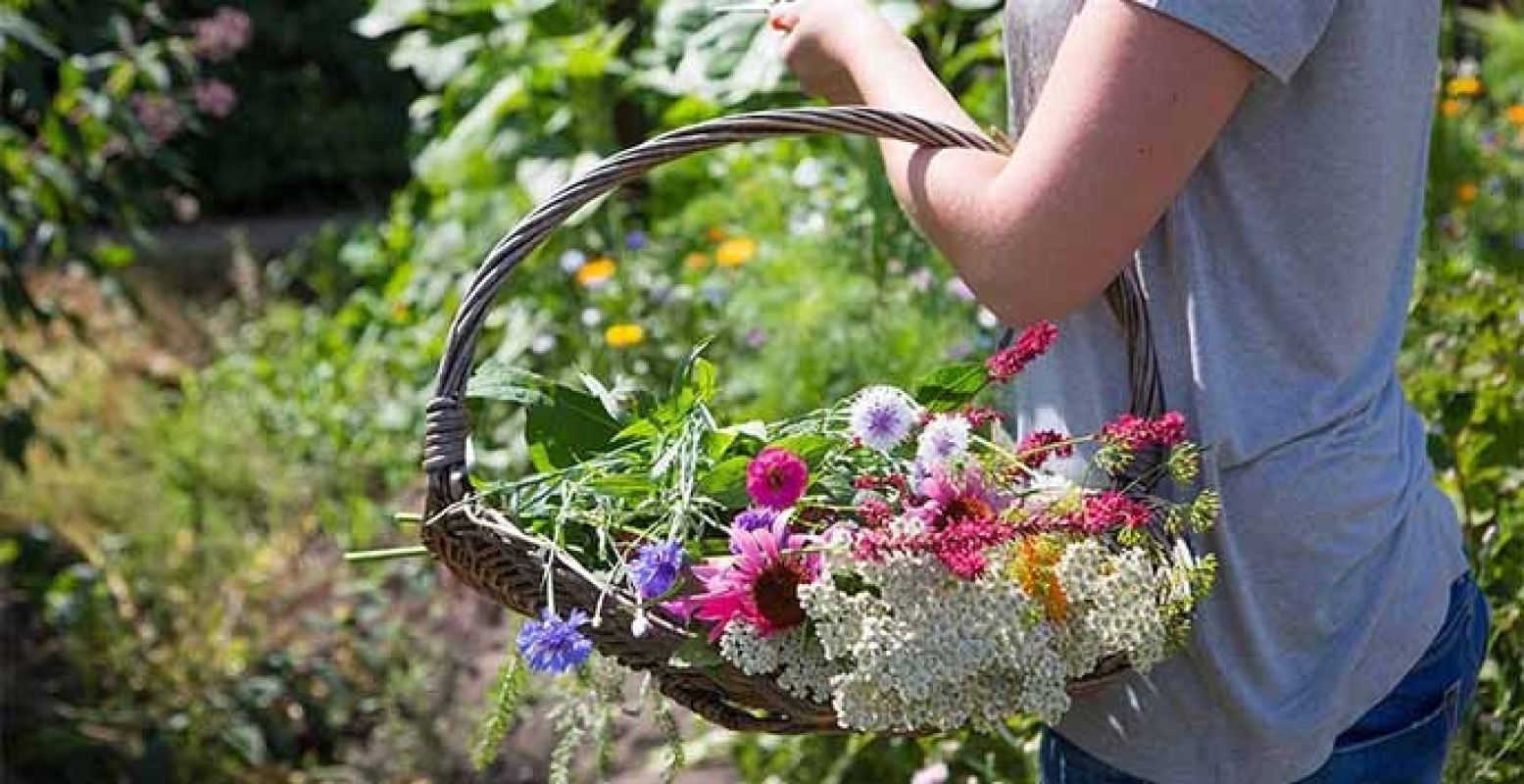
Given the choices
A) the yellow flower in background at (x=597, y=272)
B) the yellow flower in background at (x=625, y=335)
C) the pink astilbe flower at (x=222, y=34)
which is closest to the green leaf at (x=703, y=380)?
the yellow flower in background at (x=625, y=335)

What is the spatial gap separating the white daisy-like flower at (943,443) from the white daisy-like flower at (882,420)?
0.03 metres

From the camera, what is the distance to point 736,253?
3.64 meters

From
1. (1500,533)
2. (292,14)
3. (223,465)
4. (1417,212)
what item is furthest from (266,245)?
(1417,212)

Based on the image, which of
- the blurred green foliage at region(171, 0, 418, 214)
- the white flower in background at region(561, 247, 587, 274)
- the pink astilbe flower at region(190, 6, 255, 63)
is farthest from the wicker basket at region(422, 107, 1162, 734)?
the blurred green foliage at region(171, 0, 418, 214)

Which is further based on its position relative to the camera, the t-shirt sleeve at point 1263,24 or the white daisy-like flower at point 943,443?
the white daisy-like flower at point 943,443

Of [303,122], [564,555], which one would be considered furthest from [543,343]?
[303,122]

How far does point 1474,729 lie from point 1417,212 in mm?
989

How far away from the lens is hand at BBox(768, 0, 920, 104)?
1480 millimetres

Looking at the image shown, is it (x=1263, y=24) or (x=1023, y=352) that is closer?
(x=1263, y=24)

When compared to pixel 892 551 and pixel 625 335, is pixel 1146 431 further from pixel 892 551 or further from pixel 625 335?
pixel 625 335

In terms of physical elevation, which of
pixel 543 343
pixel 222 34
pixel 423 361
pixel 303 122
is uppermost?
pixel 222 34

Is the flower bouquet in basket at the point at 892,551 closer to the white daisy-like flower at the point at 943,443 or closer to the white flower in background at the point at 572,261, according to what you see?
the white daisy-like flower at the point at 943,443

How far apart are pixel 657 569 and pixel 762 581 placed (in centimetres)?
7

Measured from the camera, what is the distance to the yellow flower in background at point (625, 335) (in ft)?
11.3
